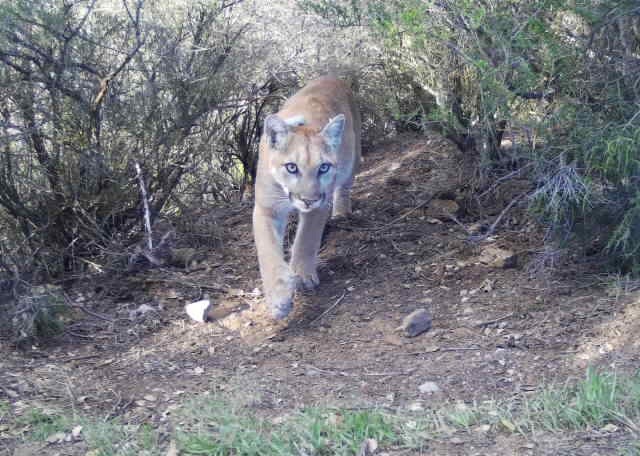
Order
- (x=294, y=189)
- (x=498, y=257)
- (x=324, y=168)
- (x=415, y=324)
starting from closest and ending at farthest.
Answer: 1. (x=415, y=324)
2. (x=294, y=189)
3. (x=324, y=168)
4. (x=498, y=257)

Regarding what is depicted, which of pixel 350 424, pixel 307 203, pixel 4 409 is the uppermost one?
pixel 307 203

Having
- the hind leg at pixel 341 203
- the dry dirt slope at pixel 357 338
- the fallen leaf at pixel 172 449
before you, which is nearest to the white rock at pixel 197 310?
the dry dirt slope at pixel 357 338

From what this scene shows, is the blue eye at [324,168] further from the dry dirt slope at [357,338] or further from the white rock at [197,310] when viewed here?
the white rock at [197,310]

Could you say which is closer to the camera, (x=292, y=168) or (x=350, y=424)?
(x=350, y=424)

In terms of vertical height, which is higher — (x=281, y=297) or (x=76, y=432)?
(x=281, y=297)

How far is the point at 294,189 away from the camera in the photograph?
4.79 metres

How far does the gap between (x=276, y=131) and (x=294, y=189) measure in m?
0.45

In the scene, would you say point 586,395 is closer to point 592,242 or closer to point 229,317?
point 592,242

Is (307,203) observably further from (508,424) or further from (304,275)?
(508,424)

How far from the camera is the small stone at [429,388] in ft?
12.7

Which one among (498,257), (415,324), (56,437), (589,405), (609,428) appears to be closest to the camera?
(609,428)

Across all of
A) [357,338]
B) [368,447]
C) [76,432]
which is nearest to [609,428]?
[368,447]

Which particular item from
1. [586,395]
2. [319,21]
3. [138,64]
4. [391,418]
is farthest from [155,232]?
[586,395]

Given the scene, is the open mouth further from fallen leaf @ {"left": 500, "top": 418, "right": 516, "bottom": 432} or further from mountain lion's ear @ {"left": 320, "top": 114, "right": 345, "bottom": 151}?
fallen leaf @ {"left": 500, "top": 418, "right": 516, "bottom": 432}
